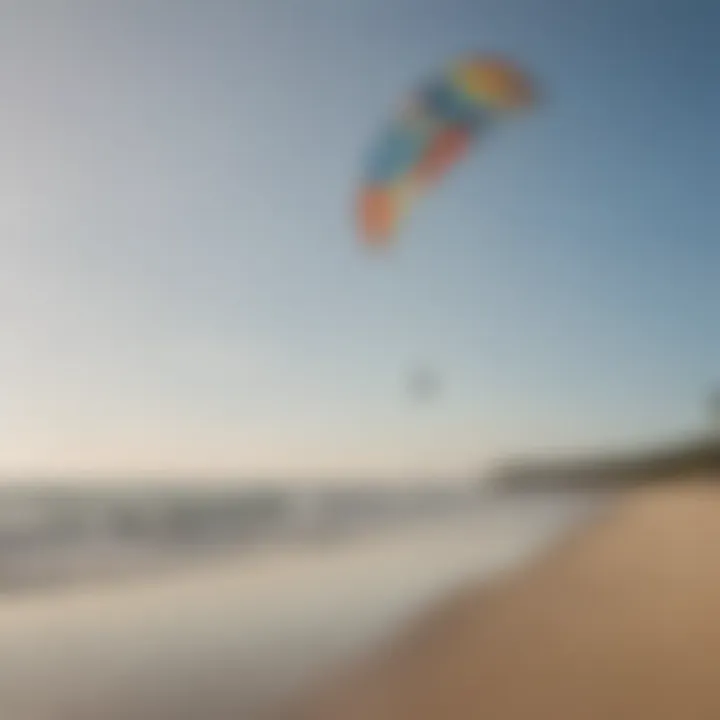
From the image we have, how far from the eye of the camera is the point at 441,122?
3.33ft

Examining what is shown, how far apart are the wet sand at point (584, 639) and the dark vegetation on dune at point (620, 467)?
0.01 m

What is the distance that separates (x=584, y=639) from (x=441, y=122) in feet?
1.48

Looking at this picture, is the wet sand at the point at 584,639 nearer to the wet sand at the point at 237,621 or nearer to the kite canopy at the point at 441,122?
the wet sand at the point at 237,621

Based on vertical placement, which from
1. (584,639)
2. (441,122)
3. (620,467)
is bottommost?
(584,639)

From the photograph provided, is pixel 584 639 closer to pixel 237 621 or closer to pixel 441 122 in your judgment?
pixel 237 621

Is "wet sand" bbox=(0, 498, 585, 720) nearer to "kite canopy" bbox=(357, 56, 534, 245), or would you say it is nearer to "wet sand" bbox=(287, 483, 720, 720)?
"wet sand" bbox=(287, 483, 720, 720)

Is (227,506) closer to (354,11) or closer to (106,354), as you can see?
(106,354)

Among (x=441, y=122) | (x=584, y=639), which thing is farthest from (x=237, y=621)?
(x=441, y=122)

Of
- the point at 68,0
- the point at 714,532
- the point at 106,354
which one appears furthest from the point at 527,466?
the point at 68,0

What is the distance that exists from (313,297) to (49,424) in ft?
0.81

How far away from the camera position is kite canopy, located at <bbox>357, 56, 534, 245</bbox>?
1.01 meters

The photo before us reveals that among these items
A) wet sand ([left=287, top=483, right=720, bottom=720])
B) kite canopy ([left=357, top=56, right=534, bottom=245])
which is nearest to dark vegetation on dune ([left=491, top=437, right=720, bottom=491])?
wet sand ([left=287, top=483, right=720, bottom=720])

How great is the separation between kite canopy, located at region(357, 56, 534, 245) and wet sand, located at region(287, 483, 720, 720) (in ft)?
1.08

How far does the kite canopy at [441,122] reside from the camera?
1.01 meters
